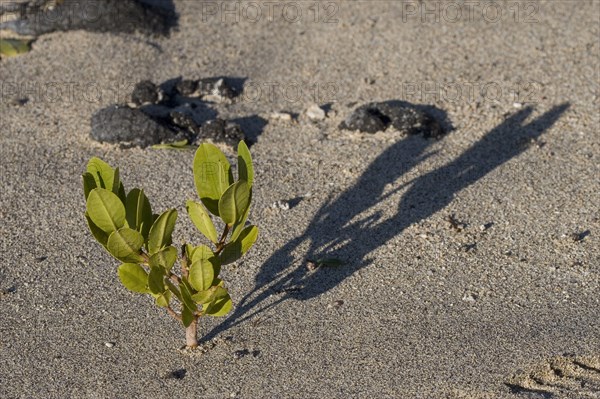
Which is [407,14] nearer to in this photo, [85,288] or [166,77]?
[166,77]

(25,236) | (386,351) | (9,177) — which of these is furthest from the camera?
(9,177)

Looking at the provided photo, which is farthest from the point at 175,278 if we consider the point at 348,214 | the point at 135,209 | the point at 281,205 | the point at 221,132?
the point at 221,132

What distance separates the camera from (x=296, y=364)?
314cm

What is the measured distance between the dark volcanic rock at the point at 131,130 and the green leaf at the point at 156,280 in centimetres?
→ 147

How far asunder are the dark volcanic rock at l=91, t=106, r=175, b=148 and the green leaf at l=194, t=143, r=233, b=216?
53.2 inches

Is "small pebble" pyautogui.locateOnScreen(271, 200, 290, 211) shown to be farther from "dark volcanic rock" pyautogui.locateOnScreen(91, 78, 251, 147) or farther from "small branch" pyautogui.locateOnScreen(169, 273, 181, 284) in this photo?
"small branch" pyautogui.locateOnScreen(169, 273, 181, 284)

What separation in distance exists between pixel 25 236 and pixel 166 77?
1414mm

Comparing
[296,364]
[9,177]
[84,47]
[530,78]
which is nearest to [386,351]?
[296,364]

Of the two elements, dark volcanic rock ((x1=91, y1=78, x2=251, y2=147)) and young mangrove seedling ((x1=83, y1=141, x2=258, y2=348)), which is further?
dark volcanic rock ((x1=91, y1=78, x2=251, y2=147))

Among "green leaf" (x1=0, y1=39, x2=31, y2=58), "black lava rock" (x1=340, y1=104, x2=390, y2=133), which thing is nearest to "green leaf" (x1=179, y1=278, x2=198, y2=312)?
"black lava rock" (x1=340, y1=104, x2=390, y2=133)

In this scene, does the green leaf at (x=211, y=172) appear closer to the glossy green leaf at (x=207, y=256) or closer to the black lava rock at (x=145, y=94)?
the glossy green leaf at (x=207, y=256)

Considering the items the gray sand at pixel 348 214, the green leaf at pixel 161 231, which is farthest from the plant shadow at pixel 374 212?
the green leaf at pixel 161 231

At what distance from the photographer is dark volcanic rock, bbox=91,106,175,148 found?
14.3 ft

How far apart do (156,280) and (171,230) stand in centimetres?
16
